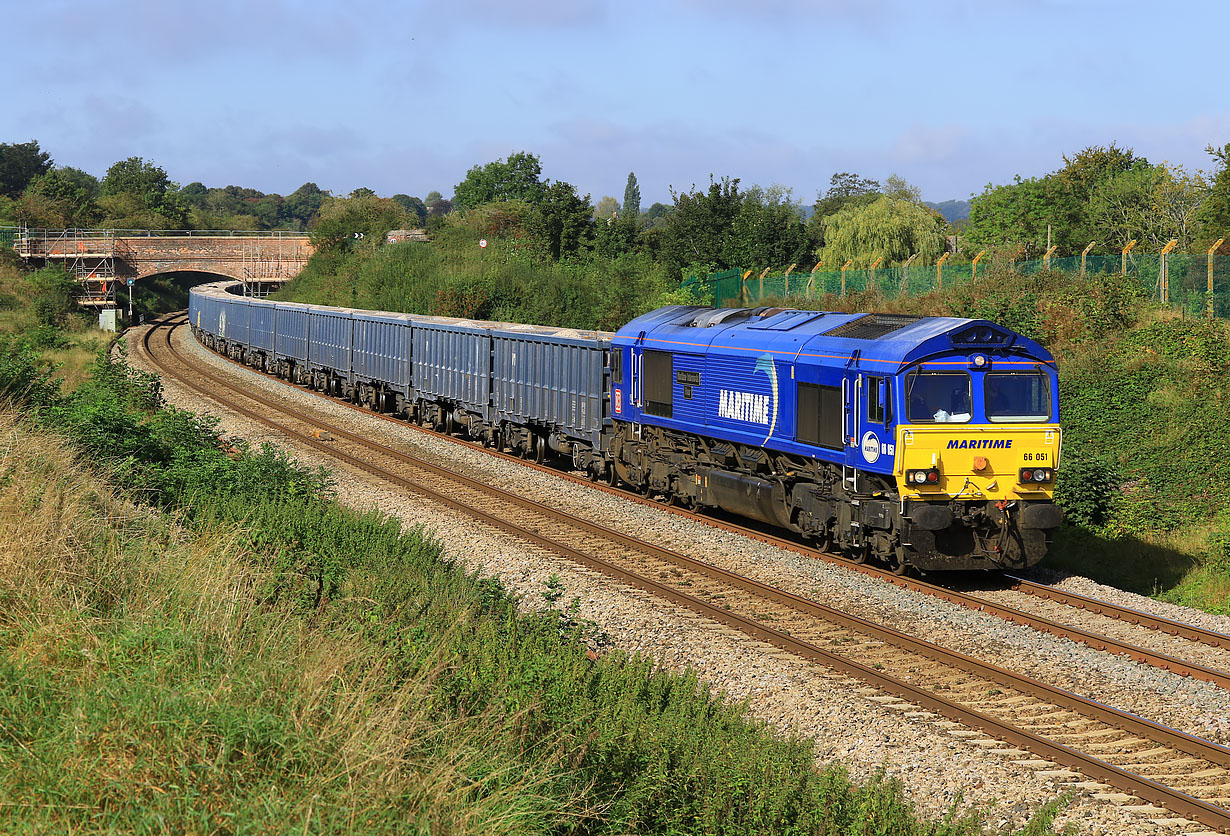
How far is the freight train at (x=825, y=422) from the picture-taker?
14484 mm

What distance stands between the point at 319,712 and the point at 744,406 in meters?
12.4

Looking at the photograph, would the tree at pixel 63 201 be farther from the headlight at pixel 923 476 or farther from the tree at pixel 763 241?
the headlight at pixel 923 476

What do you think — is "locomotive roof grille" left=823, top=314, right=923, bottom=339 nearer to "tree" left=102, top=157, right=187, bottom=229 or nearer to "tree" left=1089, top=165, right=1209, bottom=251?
"tree" left=1089, top=165, right=1209, bottom=251

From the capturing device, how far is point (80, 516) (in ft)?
33.6

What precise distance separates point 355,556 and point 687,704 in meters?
5.52

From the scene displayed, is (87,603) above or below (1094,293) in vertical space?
below

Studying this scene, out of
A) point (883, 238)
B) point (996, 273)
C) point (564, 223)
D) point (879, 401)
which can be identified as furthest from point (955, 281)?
point (564, 223)

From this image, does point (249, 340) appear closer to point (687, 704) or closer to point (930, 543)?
point (930, 543)

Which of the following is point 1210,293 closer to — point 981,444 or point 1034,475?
point 1034,475

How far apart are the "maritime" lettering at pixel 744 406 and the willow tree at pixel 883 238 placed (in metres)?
30.2

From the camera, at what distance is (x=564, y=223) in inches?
2621

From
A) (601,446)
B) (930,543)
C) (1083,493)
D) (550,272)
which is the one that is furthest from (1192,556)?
(550,272)

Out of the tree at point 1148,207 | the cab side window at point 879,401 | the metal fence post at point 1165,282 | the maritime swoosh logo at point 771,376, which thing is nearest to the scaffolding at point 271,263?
the tree at point 1148,207

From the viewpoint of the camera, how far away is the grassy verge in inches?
220
